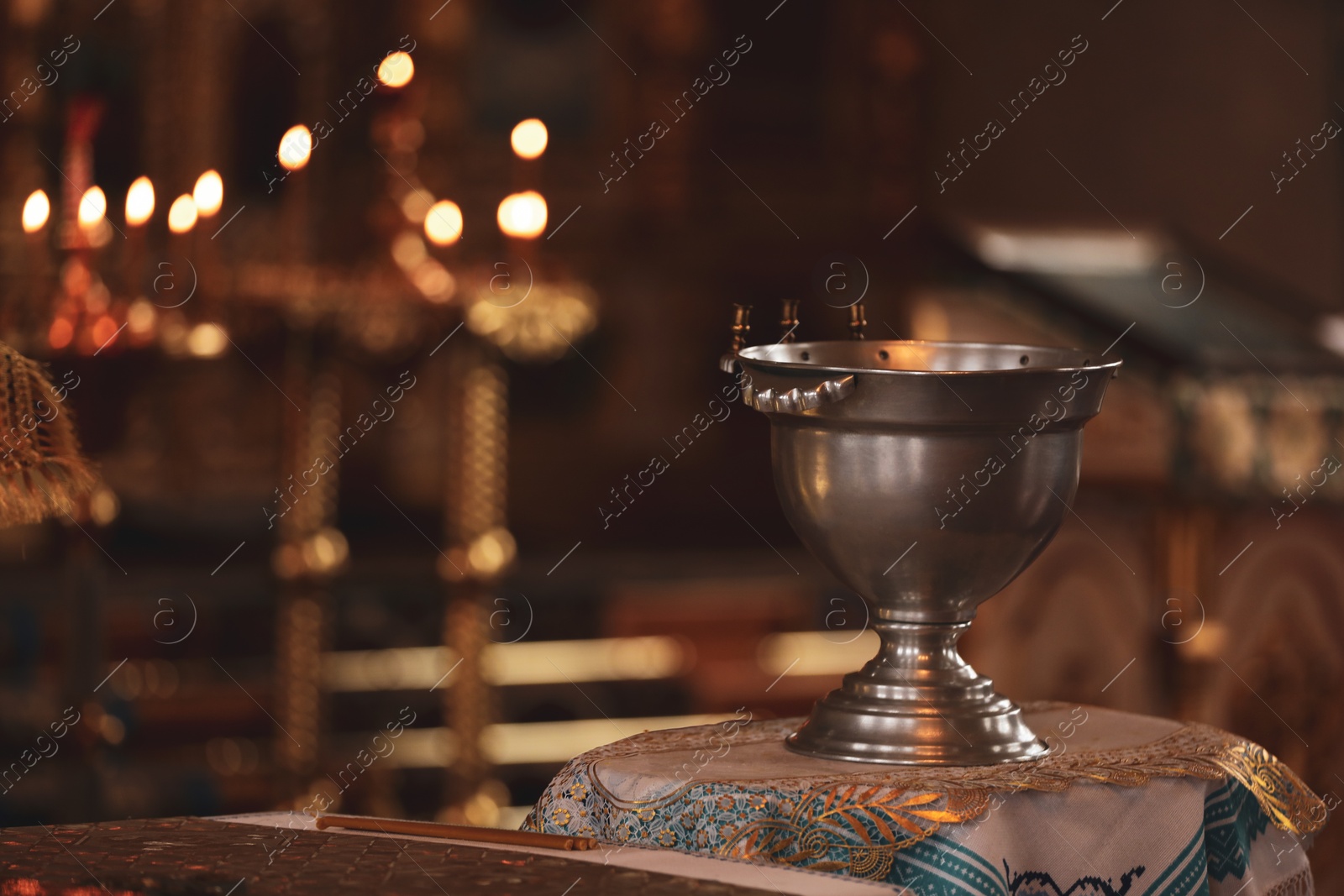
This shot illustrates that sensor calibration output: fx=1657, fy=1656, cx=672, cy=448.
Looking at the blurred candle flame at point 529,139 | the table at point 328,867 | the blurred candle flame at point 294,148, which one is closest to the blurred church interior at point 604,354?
the blurred candle flame at point 294,148

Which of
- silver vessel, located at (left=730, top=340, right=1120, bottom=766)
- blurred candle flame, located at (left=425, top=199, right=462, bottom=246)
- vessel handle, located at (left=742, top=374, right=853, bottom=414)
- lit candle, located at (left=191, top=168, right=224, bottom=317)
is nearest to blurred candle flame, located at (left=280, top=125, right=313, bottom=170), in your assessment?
lit candle, located at (left=191, top=168, right=224, bottom=317)

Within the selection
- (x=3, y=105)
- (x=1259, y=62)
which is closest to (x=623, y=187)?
(x=3, y=105)

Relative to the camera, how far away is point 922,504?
1.48 meters

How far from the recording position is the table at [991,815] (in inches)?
53.5

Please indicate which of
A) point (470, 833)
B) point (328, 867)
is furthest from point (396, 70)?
point (328, 867)

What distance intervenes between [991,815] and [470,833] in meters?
0.43

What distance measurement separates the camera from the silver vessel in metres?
1.46

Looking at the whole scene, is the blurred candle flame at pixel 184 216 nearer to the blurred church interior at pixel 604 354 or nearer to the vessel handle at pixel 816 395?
the blurred church interior at pixel 604 354

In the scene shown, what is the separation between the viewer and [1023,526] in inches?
59.7

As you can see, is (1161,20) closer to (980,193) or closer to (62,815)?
(980,193)

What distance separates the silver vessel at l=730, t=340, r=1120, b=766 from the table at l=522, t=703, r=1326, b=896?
5 cm

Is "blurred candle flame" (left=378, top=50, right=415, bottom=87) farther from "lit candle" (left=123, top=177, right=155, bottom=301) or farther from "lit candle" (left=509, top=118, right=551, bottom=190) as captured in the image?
"lit candle" (left=123, top=177, right=155, bottom=301)

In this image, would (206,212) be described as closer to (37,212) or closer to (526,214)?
(37,212)

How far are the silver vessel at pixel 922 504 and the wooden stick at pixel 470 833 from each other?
0.33 meters
